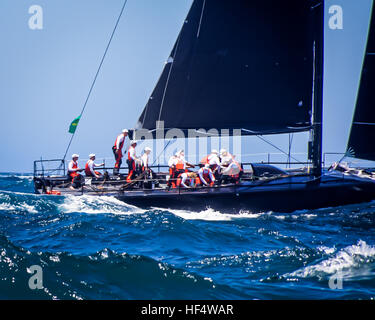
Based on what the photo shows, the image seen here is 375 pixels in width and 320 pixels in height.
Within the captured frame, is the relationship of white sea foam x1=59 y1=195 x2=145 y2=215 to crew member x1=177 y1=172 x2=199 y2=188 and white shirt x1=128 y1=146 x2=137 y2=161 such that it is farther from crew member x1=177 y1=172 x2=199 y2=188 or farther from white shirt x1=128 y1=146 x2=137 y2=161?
white shirt x1=128 y1=146 x2=137 y2=161

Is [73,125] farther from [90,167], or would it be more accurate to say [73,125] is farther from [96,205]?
[96,205]

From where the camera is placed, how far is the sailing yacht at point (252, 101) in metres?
13.7

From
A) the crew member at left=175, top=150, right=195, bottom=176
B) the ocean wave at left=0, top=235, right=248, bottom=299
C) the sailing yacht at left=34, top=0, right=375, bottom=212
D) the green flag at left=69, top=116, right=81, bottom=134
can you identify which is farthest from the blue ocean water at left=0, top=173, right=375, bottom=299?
the green flag at left=69, top=116, right=81, bottom=134

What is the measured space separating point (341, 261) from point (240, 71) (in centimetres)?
899

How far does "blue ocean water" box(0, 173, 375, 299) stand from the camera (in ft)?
21.0

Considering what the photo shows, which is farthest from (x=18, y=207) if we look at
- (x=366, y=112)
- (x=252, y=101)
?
(x=366, y=112)

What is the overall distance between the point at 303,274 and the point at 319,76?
9062 millimetres

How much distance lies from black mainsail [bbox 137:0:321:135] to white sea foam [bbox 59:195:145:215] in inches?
140

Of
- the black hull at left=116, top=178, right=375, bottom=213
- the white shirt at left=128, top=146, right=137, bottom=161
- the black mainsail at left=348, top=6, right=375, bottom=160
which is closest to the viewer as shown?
the black hull at left=116, top=178, right=375, bottom=213

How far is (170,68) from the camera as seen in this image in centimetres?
1592

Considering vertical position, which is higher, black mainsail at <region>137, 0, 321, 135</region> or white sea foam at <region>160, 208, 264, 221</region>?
black mainsail at <region>137, 0, 321, 135</region>

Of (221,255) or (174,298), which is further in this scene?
(221,255)
